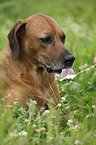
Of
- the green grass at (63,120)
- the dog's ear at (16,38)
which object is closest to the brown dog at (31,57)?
the dog's ear at (16,38)

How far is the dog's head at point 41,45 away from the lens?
342 centimetres

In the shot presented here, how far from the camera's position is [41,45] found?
3.47 metres

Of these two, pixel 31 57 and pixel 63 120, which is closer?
pixel 63 120

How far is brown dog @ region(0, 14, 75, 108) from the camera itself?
3434 millimetres

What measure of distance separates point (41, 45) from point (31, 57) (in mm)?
208

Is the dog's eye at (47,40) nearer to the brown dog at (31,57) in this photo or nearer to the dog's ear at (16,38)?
the brown dog at (31,57)

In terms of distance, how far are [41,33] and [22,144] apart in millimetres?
1567

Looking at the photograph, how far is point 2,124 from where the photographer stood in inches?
103

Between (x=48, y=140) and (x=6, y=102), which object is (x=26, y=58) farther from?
(x=48, y=140)

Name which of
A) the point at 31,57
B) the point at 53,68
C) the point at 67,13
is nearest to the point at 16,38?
the point at 31,57

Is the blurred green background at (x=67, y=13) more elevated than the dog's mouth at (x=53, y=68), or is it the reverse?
the dog's mouth at (x=53, y=68)

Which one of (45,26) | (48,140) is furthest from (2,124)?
(45,26)

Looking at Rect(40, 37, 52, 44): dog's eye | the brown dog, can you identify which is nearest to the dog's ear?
the brown dog

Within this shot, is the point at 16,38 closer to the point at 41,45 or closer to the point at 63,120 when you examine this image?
the point at 41,45
